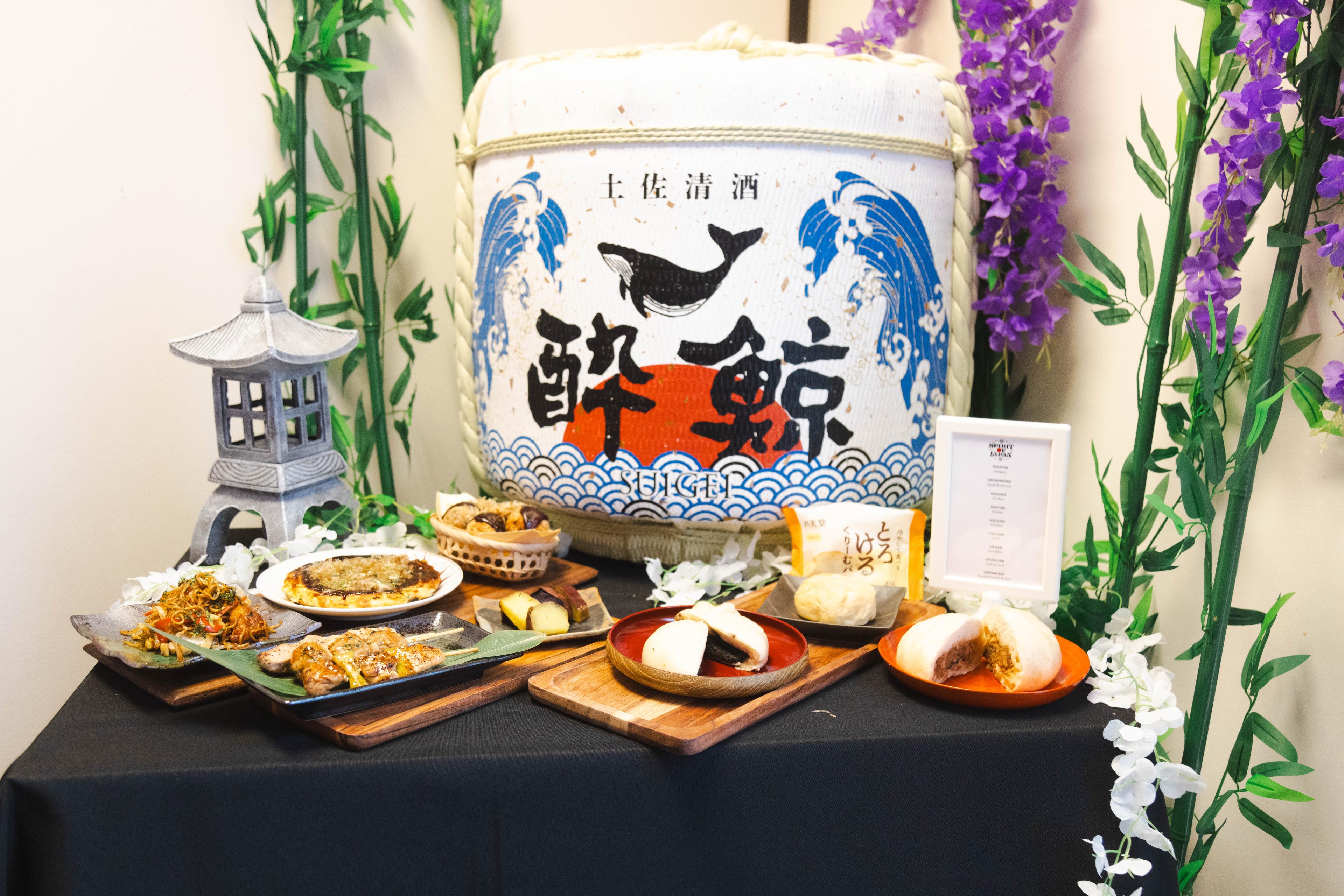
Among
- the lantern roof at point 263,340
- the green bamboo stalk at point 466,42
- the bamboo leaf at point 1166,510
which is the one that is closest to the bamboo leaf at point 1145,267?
the bamboo leaf at point 1166,510

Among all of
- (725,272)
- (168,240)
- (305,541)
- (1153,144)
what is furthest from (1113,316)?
(168,240)

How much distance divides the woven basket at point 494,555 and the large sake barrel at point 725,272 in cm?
10

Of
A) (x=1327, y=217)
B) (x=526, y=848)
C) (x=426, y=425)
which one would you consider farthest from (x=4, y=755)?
(x=1327, y=217)

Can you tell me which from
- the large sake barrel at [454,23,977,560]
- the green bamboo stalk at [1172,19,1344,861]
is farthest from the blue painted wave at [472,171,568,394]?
the green bamboo stalk at [1172,19,1344,861]

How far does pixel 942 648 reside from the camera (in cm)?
75

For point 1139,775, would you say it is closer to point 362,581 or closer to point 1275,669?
point 1275,669

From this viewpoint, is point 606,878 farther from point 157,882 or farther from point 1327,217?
point 1327,217

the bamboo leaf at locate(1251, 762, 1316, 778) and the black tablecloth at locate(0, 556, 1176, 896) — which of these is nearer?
the black tablecloth at locate(0, 556, 1176, 896)

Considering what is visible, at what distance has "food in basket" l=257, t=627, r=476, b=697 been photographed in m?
0.69

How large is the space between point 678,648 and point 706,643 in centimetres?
3

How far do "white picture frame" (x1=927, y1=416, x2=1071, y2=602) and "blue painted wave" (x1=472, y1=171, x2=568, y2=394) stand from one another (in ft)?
1.61

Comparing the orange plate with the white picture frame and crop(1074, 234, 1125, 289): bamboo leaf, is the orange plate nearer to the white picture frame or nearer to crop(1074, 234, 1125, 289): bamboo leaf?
the white picture frame

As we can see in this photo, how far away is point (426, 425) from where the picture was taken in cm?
164

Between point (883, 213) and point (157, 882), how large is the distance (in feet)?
3.00
